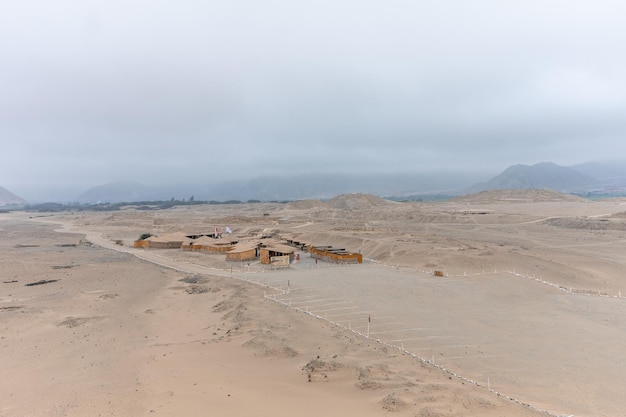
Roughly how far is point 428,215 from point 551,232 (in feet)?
107

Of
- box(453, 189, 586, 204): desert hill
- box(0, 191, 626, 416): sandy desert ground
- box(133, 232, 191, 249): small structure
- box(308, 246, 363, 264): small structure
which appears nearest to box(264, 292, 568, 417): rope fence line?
box(0, 191, 626, 416): sandy desert ground

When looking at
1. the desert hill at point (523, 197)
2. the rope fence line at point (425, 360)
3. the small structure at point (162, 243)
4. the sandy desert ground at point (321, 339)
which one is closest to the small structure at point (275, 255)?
the sandy desert ground at point (321, 339)

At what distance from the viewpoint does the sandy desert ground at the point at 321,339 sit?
481 inches

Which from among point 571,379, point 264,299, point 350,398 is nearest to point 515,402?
point 571,379

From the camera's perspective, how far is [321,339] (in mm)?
17859

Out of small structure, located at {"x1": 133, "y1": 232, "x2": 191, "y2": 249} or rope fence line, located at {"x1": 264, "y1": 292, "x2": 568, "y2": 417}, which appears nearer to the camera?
rope fence line, located at {"x1": 264, "y1": 292, "x2": 568, "y2": 417}

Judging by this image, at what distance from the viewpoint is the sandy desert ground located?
12.2 metres

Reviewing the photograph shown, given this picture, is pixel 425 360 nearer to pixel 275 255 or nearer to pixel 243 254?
pixel 275 255

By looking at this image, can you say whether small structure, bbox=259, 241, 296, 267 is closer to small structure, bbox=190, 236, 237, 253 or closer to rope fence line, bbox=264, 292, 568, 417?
small structure, bbox=190, 236, 237, 253

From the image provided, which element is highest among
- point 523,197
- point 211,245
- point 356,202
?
point 523,197

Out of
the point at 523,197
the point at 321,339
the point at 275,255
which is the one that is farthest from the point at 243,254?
the point at 523,197

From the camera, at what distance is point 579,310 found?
2281cm

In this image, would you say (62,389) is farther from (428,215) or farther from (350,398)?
(428,215)

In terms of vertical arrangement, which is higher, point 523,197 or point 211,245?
point 523,197
